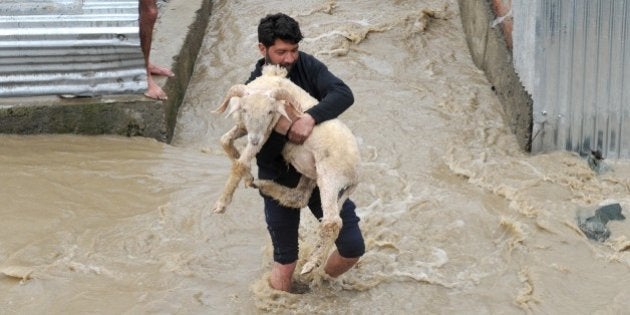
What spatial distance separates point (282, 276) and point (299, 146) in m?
0.86

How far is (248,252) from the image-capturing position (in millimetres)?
5105

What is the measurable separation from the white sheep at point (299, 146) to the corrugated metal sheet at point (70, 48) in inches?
113

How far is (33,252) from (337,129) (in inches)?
84.2

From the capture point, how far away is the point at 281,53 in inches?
155

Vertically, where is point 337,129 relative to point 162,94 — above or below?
above

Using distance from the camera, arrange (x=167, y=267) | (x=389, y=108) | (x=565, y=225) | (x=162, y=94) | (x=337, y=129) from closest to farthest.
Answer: (x=337, y=129) → (x=167, y=267) → (x=565, y=225) → (x=162, y=94) → (x=389, y=108)

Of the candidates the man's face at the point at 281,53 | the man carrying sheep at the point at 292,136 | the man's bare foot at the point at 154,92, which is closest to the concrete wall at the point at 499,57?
the man carrying sheep at the point at 292,136

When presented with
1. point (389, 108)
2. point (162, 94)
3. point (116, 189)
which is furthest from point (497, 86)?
point (116, 189)

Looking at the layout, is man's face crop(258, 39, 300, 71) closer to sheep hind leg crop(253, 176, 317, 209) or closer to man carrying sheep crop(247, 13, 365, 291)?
man carrying sheep crop(247, 13, 365, 291)

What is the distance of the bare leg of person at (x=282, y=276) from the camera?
4.49 meters

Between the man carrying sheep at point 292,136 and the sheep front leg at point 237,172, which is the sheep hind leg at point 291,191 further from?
the sheep front leg at point 237,172

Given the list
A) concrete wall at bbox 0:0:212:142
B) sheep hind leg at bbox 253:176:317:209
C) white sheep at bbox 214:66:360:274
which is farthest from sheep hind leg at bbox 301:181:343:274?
concrete wall at bbox 0:0:212:142

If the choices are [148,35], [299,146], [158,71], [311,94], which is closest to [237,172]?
[299,146]

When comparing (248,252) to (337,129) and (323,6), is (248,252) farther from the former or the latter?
(323,6)
